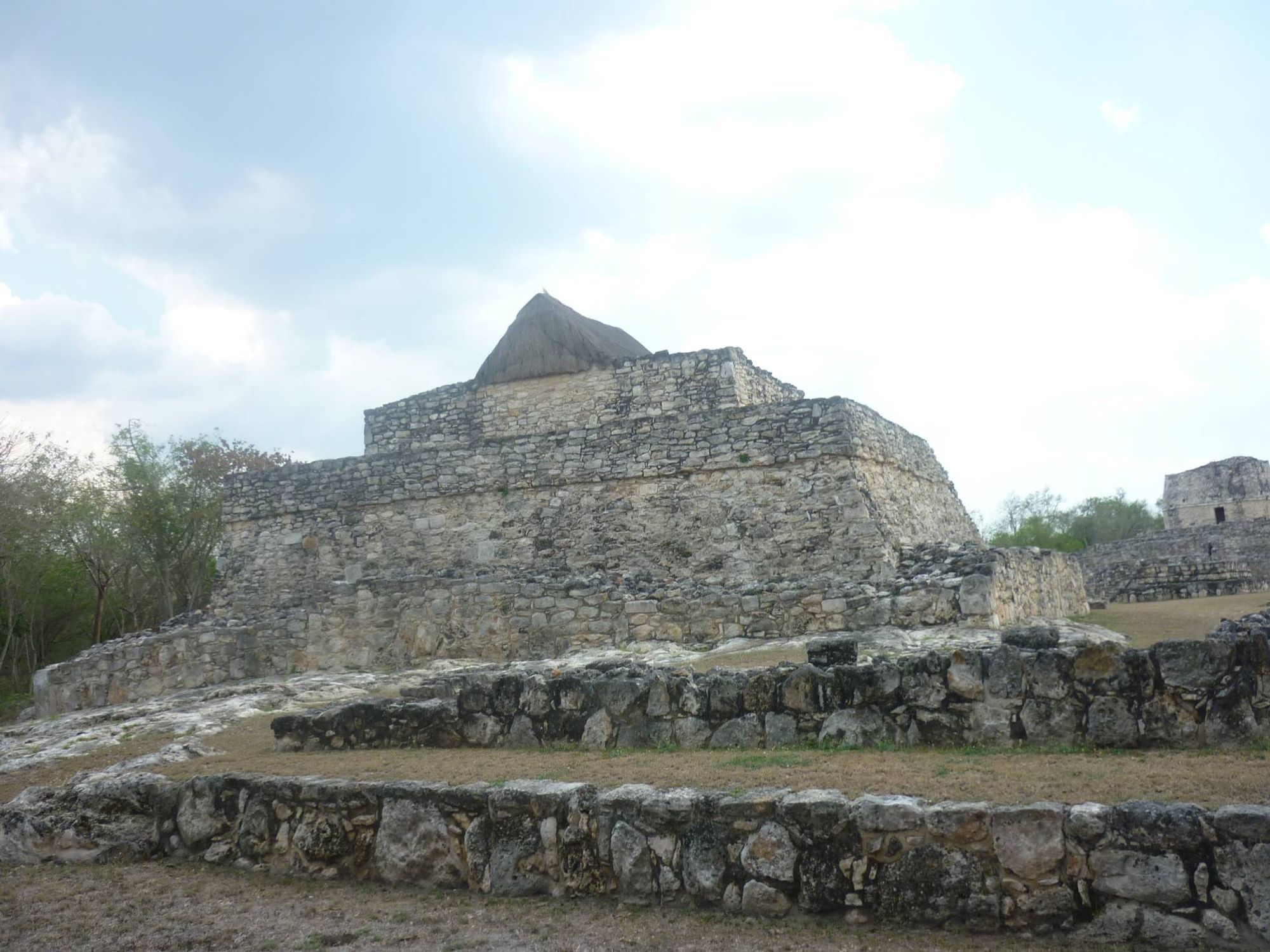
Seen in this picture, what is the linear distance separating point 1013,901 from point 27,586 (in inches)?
1154

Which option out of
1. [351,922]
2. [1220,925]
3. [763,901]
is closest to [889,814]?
[763,901]

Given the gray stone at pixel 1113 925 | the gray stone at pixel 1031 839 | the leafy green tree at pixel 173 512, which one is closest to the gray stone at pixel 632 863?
the gray stone at pixel 1031 839

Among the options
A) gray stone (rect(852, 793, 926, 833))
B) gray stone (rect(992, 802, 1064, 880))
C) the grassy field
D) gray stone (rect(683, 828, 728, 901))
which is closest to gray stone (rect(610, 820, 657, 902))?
gray stone (rect(683, 828, 728, 901))

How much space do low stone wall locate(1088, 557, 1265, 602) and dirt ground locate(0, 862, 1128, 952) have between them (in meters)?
27.3

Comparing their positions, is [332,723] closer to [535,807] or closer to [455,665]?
[535,807]

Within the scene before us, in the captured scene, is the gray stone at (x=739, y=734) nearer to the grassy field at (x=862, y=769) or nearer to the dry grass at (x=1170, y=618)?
the grassy field at (x=862, y=769)

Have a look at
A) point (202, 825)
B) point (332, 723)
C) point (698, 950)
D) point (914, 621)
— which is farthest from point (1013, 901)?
point (914, 621)

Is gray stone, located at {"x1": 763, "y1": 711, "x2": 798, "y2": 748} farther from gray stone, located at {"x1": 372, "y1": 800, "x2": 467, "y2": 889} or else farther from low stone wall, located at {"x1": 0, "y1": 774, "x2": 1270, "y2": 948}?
gray stone, located at {"x1": 372, "y1": 800, "x2": 467, "y2": 889}

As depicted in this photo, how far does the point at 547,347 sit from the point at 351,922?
16510 mm

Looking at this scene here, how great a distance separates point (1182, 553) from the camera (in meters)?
29.9

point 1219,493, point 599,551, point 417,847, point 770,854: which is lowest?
point 417,847

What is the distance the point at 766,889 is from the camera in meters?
4.38

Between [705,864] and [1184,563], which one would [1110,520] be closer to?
[1184,563]

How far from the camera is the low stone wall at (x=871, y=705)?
5.28 m
